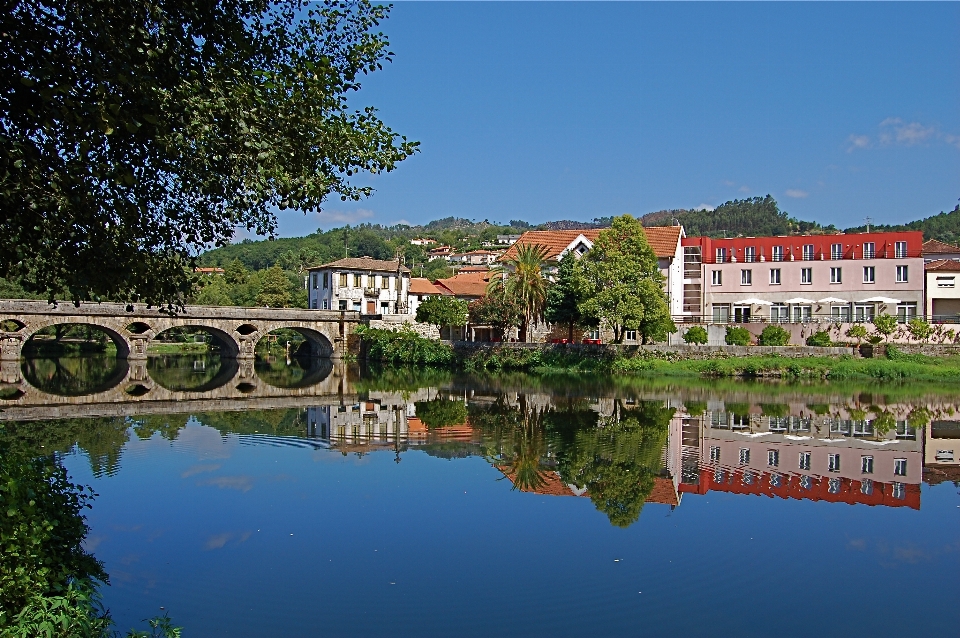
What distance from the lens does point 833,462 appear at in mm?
20344

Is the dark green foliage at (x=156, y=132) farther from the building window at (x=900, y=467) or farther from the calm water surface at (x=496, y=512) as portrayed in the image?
the building window at (x=900, y=467)

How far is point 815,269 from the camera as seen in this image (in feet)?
176

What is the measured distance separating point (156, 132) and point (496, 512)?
9600mm

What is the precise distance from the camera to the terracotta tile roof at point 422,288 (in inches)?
2879

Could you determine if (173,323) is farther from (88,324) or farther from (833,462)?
(833,462)

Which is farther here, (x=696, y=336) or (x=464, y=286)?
(x=464, y=286)

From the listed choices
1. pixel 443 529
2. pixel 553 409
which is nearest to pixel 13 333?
pixel 553 409

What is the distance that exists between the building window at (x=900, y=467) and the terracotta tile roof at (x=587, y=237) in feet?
113

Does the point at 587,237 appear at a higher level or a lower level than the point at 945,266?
higher

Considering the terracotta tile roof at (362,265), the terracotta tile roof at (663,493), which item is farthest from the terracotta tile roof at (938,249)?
the terracotta tile roof at (663,493)

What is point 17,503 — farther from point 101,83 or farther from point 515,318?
point 515,318

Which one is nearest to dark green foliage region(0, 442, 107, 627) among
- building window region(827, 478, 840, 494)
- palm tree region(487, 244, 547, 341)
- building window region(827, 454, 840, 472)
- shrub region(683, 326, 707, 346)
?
building window region(827, 478, 840, 494)

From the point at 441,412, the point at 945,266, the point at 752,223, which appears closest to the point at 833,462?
the point at 441,412

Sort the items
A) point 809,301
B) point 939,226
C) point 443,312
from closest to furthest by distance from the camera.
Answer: point 809,301
point 443,312
point 939,226
